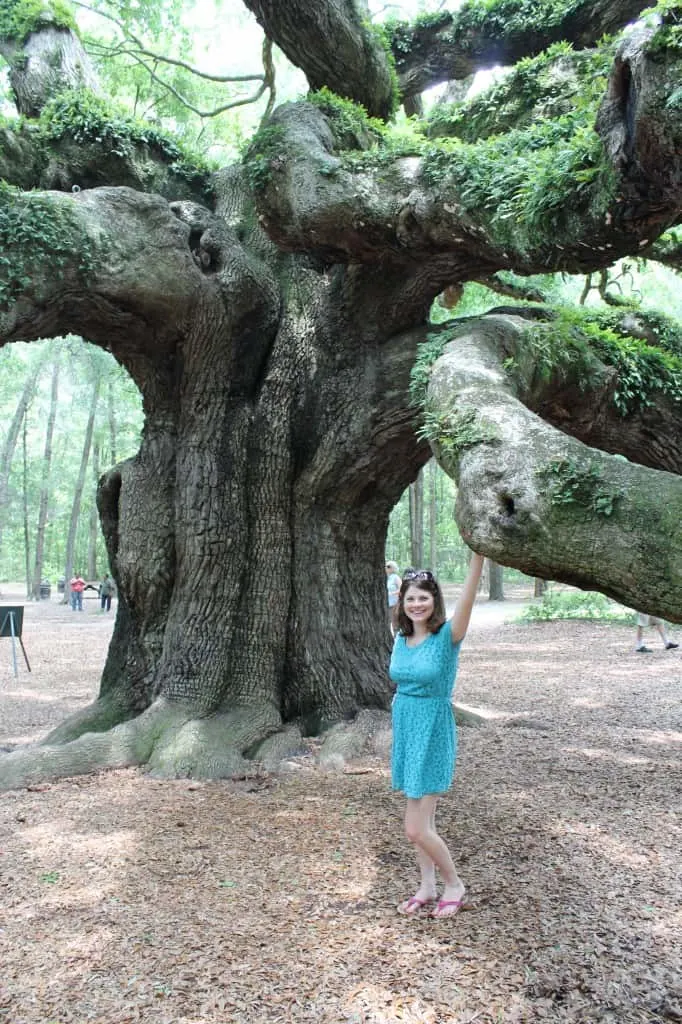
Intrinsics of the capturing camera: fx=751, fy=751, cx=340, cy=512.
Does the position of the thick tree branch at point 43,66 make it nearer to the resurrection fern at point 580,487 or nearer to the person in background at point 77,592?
the resurrection fern at point 580,487

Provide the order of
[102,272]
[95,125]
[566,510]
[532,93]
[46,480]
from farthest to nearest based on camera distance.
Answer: [46,480] → [532,93] → [95,125] → [102,272] → [566,510]

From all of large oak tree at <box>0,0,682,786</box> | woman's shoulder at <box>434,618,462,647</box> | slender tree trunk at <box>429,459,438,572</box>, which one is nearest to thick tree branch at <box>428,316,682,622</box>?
woman's shoulder at <box>434,618,462,647</box>

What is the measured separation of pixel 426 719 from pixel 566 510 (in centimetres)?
110

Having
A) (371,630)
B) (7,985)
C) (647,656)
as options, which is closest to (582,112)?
(371,630)

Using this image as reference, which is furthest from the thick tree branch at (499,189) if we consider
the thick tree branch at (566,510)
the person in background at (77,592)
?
the person in background at (77,592)

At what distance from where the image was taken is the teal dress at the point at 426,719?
324 centimetres

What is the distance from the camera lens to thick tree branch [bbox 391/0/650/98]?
7012 mm

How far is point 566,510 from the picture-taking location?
2.94 metres

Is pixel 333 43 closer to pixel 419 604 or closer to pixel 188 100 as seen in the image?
pixel 419 604

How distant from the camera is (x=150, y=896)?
11.1 ft

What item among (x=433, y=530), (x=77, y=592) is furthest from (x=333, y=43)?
(x=433, y=530)

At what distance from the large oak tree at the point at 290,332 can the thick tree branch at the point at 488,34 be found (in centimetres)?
3

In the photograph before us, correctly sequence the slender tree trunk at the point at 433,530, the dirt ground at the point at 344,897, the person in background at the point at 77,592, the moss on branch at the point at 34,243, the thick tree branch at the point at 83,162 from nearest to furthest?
the dirt ground at the point at 344,897
the moss on branch at the point at 34,243
the thick tree branch at the point at 83,162
the person in background at the point at 77,592
the slender tree trunk at the point at 433,530

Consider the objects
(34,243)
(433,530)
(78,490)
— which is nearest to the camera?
(34,243)
